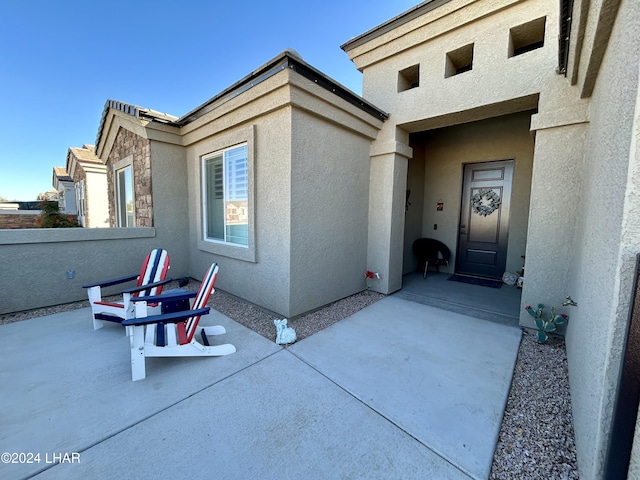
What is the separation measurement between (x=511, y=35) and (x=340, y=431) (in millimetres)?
5726

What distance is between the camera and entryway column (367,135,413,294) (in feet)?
15.5

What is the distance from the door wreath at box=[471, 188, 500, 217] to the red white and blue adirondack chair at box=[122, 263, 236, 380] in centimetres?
617

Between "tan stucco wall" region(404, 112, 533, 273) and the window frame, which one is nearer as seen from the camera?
the window frame

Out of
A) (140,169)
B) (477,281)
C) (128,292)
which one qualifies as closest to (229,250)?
(128,292)

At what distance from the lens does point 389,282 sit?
4.91 m

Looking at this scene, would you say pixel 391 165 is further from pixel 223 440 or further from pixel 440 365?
pixel 223 440

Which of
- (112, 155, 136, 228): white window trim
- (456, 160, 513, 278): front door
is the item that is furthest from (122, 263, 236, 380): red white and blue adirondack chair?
(456, 160, 513, 278): front door

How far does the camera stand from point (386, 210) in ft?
15.7

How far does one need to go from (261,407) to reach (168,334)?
1364mm

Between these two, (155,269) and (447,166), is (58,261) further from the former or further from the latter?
(447,166)

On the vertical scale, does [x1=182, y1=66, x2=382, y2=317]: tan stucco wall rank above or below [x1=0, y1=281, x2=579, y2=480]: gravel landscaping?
above

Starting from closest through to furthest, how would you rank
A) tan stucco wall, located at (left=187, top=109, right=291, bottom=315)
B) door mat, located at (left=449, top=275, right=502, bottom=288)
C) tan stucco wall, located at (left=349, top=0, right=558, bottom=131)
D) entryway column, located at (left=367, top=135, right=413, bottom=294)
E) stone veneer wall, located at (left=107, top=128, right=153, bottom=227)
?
tan stucco wall, located at (left=349, top=0, right=558, bottom=131) → tan stucco wall, located at (left=187, top=109, right=291, bottom=315) → entryway column, located at (left=367, top=135, right=413, bottom=294) → stone veneer wall, located at (left=107, top=128, right=153, bottom=227) → door mat, located at (left=449, top=275, right=502, bottom=288)

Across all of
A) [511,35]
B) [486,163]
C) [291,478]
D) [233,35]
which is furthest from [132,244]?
[486,163]

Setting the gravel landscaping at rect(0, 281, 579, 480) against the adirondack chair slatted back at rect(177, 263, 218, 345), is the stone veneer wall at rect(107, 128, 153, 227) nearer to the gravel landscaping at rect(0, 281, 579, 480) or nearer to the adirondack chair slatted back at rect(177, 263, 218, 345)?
the gravel landscaping at rect(0, 281, 579, 480)
